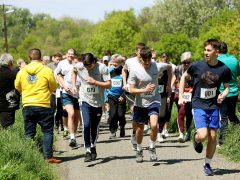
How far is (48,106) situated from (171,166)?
2.36 meters

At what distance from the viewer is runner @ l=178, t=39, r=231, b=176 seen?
8.21m

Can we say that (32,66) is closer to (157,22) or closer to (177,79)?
(177,79)

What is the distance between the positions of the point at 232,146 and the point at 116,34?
7732cm

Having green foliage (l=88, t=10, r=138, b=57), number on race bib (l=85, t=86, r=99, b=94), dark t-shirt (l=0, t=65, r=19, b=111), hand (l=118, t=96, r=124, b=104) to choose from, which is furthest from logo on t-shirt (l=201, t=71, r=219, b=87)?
green foliage (l=88, t=10, r=138, b=57)

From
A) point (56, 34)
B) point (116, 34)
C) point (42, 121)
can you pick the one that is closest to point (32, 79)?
point (42, 121)

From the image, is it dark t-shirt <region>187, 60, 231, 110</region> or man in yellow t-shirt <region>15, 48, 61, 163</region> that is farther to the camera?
man in yellow t-shirt <region>15, 48, 61, 163</region>

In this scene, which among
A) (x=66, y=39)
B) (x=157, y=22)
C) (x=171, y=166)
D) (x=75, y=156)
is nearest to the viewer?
(x=171, y=166)

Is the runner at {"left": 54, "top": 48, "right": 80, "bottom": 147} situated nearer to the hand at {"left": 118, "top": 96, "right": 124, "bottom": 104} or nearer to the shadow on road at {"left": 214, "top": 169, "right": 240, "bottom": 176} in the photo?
the hand at {"left": 118, "top": 96, "right": 124, "bottom": 104}

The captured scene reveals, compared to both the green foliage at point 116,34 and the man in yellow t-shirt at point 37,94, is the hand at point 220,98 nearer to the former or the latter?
the man in yellow t-shirt at point 37,94

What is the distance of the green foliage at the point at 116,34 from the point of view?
83688 mm

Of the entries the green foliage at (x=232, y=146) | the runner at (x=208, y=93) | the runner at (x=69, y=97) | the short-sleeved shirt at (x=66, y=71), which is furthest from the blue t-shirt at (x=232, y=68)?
the short-sleeved shirt at (x=66, y=71)

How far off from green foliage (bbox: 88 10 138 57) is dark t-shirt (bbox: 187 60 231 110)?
234 feet

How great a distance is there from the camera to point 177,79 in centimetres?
1287

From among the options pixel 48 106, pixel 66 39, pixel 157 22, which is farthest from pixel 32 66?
pixel 66 39
